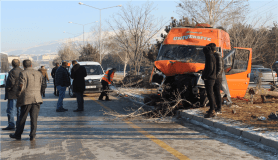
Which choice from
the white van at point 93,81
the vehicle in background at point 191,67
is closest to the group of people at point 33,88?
the vehicle in background at point 191,67

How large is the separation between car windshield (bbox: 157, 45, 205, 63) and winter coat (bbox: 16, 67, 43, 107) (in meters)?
5.61

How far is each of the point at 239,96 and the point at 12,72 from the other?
24.0ft

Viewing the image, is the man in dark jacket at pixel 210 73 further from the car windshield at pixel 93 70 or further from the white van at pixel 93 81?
the car windshield at pixel 93 70

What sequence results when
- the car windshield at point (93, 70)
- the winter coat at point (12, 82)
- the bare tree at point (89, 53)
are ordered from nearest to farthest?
the winter coat at point (12, 82), the car windshield at point (93, 70), the bare tree at point (89, 53)

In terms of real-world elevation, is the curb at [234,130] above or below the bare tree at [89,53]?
below

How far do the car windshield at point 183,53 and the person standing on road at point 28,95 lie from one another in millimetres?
5599

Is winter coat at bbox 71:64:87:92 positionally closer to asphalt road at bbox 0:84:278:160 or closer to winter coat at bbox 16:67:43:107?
asphalt road at bbox 0:84:278:160

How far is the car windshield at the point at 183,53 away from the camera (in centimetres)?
1003

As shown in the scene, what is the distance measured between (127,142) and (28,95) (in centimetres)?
236

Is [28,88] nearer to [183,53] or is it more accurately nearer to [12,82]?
[12,82]

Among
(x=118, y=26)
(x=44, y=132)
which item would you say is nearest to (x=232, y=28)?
(x=118, y=26)

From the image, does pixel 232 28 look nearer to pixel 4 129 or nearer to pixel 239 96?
pixel 239 96

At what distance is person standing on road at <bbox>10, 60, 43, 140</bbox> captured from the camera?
19.2 ft

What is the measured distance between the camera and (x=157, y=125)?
7508mm
